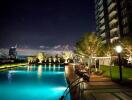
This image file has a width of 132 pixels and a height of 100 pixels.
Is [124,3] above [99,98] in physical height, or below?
above

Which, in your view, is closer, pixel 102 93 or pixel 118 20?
pixel 102 93

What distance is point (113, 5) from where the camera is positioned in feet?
222

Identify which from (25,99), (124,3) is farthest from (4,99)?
(124,3)

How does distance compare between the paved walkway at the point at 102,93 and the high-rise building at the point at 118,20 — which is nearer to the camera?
the paved walkway at the point at 102,93

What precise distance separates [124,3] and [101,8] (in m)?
31.6

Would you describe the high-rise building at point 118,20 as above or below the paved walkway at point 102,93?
above

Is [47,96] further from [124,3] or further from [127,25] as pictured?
[124,3]

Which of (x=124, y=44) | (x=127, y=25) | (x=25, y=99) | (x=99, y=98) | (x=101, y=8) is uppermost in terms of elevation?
(x=101, y=8)

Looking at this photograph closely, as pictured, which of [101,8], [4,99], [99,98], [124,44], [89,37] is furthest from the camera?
[101,8]

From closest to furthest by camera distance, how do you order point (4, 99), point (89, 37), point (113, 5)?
point (4, 99), point (89, 37), point (113, 5)

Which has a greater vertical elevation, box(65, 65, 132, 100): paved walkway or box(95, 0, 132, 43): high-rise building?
box(95, 0, 132, 43): high-rise building

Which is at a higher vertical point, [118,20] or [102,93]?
[118,20]

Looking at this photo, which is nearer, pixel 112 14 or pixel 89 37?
pixel 89 37

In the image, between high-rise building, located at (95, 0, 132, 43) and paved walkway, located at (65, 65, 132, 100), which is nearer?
paved walkway, located at (65, 65, 132, 100)
